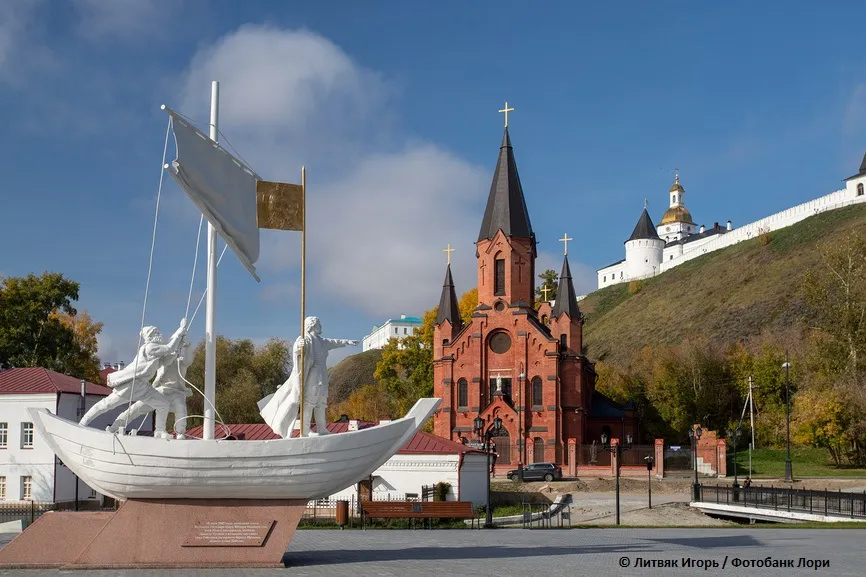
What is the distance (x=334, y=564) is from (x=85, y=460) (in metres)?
4.87

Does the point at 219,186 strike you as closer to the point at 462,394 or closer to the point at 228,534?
the point at 228,534

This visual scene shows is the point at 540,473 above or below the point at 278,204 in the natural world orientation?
below

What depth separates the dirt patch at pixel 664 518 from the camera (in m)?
30.9

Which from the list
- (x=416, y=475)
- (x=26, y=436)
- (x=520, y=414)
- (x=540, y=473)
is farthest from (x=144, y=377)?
(x=520, y=414)

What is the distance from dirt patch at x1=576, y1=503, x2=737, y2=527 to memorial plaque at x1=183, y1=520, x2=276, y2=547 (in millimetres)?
18143

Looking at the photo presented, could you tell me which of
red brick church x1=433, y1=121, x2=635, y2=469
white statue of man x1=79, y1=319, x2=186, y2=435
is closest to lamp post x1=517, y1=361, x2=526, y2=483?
red brick church x1=433, y1=121, x2=635, y2=469

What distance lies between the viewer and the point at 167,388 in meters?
16.7

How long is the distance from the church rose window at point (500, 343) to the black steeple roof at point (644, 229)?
92.1 m

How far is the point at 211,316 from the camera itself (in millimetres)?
16500

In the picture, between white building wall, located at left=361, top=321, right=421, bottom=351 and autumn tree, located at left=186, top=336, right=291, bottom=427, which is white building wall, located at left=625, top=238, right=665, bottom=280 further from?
autumn tree, located at left=186, top=336, right=291, bottom=427

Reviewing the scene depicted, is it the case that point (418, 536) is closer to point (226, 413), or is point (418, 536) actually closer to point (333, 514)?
point (333, 514)

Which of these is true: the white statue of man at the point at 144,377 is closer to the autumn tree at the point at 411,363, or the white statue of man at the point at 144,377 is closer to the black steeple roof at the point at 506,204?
the black steeple roof at the point at 506,204

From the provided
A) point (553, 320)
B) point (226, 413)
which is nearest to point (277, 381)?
point (226, 413)

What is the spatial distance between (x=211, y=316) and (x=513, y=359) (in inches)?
1690
